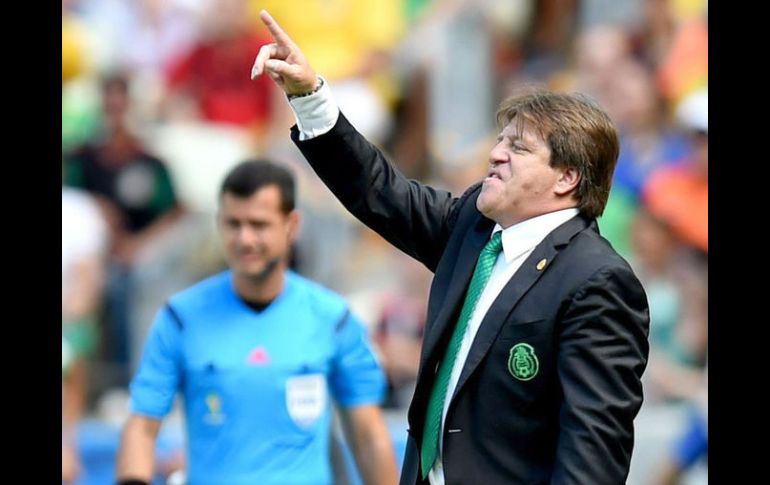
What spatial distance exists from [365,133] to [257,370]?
3205mm

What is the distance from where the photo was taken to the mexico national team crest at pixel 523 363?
3557 millimetres

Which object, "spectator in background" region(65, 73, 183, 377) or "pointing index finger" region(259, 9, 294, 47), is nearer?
"pointing index finger" region(259, 9, 294, 47)

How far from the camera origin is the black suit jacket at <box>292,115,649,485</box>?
3477mm

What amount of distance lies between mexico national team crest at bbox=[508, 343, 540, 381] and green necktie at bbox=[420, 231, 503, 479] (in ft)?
0.61

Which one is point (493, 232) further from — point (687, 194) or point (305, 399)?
point (687, 194)

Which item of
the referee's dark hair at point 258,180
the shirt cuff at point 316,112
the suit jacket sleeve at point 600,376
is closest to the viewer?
the suit jacket sleeve at point 600,376

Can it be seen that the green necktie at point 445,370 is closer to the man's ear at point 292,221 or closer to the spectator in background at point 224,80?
the man's ear at point 292,221

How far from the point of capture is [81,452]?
24.2 ft

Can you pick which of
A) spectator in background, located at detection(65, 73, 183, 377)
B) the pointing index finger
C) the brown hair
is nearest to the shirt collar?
the brown hair

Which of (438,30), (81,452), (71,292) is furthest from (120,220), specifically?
(438,30)

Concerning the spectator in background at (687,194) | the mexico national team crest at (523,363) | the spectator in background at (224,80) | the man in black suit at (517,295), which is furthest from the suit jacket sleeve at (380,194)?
the spectator in background at (224,80)

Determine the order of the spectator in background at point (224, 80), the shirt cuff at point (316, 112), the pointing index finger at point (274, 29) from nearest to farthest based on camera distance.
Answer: the pointing index finger at point (274, 29)
the shirt cuff at point (316, 112)
the spectator in background at point (224, 80)

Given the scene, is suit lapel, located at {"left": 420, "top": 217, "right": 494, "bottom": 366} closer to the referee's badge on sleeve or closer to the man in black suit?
the man in black suit
